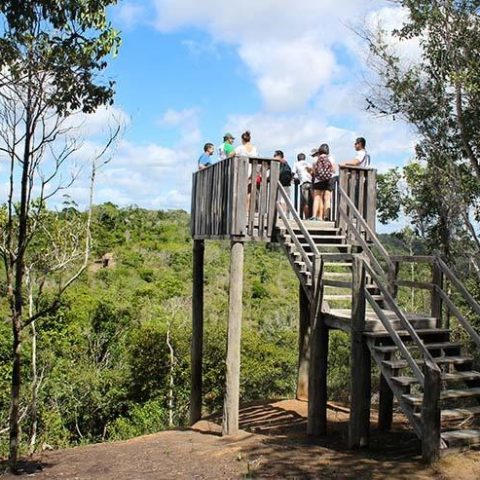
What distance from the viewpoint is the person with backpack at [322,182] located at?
36.5 ft

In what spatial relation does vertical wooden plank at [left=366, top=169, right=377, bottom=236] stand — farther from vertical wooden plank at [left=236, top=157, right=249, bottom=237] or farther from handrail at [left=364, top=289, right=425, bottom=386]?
handrail at [left=364, top=289, right=425, bottom=386]

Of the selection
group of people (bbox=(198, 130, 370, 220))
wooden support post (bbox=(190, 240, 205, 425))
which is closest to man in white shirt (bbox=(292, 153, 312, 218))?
group of people (bbox=(198, 130, 370, 220))

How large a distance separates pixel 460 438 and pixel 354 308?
2.20 meters

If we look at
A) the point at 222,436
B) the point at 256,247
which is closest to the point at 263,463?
the point at 222,436

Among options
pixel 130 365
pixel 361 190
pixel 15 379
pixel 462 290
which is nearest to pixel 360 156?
pixel 361 190

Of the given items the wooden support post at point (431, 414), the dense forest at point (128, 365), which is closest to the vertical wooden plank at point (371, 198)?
the wooden support post at point (431, 414)

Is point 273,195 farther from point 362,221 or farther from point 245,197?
point 362,221

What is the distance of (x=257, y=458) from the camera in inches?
331

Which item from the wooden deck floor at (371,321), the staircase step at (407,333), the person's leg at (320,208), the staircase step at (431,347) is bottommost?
the staircase step at (431,347)

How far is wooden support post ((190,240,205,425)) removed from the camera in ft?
42.7

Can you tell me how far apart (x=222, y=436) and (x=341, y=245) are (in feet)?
12.8

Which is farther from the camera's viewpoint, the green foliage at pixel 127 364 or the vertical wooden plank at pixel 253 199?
the green foliage at pixel 127 364

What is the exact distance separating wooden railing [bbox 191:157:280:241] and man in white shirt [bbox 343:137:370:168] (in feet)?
4.92

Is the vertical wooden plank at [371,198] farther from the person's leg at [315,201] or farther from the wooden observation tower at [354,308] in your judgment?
the person's leg at [315,201]
